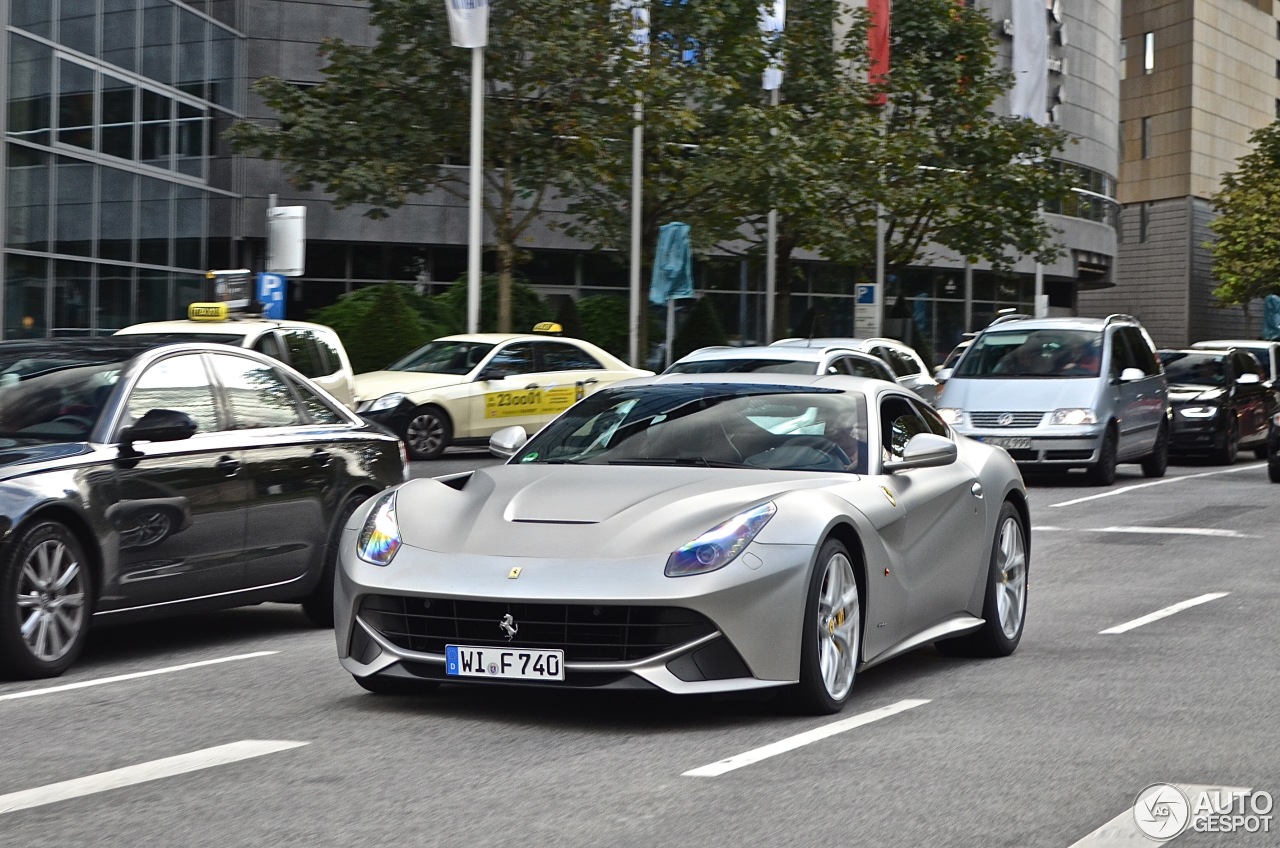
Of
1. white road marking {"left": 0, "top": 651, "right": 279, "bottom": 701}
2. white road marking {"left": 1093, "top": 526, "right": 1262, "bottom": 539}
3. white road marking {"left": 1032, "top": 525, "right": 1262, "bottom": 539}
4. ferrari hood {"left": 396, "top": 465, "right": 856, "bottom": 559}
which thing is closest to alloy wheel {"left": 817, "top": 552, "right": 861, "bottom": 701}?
ferrari hood {"left": 396, "top": 465, "right": 856, "bottom": 559}

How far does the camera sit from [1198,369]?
27.5 meters

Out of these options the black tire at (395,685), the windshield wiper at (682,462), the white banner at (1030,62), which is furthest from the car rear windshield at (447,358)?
the white banner at (1030,62)

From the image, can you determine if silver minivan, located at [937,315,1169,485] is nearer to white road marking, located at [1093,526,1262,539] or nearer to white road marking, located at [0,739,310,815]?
white road marking, located at [1093,526,1262,539]

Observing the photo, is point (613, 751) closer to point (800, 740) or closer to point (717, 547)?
point (800, 740)

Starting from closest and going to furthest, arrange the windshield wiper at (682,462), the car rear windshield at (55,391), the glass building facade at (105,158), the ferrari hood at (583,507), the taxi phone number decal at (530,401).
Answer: the ferrari hood at (583,507), the windshield wiper at (682,462), the car rear windshield at (55,391), the taxi phone number decal at (530,401), the glass building facade at (105,158)

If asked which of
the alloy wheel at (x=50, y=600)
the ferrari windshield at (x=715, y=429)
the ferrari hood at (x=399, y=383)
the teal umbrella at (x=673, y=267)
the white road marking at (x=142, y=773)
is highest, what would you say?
the teal umbrella at (x=673, y=267)

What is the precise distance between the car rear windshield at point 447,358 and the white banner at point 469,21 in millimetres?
5685

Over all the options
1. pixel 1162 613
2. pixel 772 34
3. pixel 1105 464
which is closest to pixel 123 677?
pixel 1162 613

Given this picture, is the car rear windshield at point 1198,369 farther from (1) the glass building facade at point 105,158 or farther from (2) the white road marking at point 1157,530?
(1) the glass building facade at point 105,158

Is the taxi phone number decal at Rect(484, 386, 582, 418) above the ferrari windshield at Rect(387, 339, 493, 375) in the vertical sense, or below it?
below

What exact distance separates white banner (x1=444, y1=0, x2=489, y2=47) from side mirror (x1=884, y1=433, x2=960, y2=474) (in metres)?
21.6

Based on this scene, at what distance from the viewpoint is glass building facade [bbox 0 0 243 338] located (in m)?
28.6

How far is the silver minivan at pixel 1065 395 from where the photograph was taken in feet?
69.8

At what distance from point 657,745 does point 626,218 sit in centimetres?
2992
